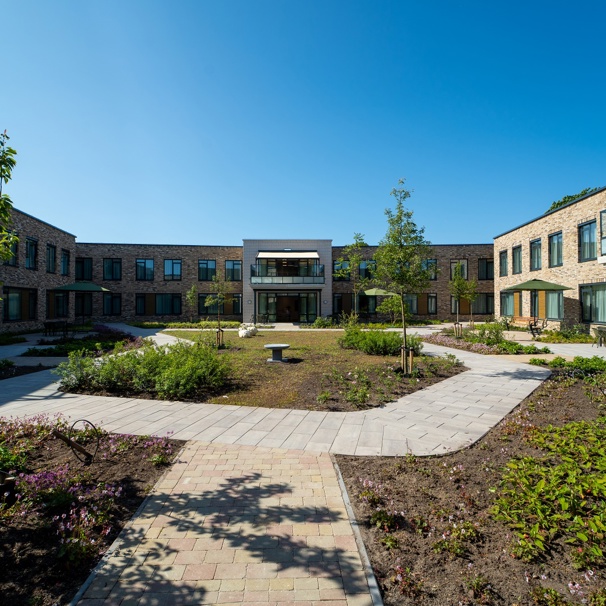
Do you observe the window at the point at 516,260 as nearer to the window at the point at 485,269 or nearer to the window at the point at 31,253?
the window at the point at 485,269

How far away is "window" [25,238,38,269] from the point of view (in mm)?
23062

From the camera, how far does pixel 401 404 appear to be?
7.00 metres

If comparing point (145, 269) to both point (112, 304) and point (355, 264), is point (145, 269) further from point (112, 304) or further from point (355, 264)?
point (355, 264)

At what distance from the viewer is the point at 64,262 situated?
28.7 metres

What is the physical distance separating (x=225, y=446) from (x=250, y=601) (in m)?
2.67

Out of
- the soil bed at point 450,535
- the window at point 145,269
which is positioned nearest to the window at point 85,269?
the window at point 145,269

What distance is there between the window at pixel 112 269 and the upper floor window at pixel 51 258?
24.9 feet

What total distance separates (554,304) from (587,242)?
161 inches

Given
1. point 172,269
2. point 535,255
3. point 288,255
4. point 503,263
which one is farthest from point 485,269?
point 172,269

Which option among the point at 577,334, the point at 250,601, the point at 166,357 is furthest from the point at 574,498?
the point at 577,334

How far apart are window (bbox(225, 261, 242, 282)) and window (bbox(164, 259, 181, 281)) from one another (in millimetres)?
4484

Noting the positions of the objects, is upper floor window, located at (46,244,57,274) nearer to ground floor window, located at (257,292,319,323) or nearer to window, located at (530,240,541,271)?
ground floor window, located at (257,292,319,323)

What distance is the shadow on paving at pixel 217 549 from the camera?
254cm

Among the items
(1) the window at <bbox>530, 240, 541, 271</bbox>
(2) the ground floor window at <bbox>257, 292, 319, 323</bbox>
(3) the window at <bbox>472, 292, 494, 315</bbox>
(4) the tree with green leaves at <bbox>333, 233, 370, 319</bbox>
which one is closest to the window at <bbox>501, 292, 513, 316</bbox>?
(1) the window at <bbox>530, 240, 541, 271</bbox>
